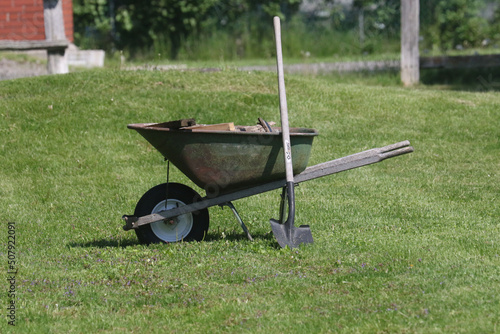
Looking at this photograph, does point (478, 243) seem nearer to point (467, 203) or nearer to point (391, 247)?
point (391, 247)

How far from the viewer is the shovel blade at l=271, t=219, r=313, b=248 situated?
555 centimetres

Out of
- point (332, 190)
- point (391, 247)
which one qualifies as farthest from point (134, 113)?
point (391, 247)

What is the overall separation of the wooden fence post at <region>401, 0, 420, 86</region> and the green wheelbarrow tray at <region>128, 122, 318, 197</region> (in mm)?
8465

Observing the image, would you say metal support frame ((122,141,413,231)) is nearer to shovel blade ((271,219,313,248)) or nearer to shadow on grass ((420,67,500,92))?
shovel blade ((271,219,313,248))

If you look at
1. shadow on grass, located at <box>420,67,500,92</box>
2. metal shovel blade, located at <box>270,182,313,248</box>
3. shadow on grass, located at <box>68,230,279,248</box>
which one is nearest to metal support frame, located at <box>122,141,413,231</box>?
metal shovel blade, located at <box>270,182,313,248</box>

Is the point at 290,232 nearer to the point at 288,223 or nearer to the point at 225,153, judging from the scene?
the point at 288,223

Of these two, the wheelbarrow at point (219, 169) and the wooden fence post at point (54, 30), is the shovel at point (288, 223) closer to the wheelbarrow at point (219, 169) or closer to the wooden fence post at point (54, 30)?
the wheelbarrow at point (219, 169)

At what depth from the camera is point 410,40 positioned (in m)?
13.7

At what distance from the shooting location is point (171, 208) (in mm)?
5777

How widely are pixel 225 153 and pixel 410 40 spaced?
9013mm

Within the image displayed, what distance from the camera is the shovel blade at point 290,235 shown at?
555 centimetres

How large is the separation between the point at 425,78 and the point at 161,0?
711 centimetres

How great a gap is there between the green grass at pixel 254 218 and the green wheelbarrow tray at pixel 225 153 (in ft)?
1.69

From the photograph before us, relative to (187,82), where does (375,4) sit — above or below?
above
